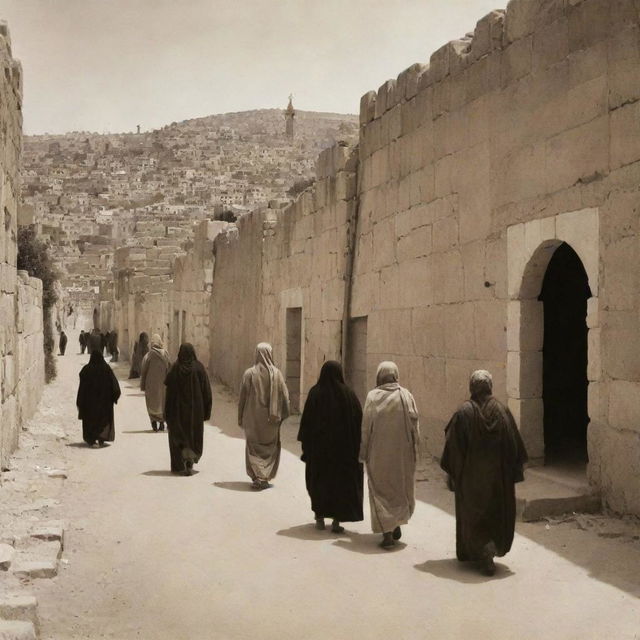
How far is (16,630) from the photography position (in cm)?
409

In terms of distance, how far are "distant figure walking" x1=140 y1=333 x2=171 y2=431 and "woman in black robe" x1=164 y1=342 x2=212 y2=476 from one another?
2965 mm

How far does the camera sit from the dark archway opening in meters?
9.98

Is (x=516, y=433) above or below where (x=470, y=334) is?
below

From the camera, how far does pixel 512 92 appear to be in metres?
8.22

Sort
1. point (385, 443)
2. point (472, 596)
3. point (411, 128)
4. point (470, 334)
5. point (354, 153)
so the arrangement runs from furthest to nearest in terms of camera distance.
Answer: point (354, 153), point (411, 128), point (470, 334), point (385, 443), point (472, 596)

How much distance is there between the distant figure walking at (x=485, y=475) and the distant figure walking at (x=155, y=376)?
25.1ft

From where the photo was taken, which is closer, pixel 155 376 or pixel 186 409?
pixel 186 409

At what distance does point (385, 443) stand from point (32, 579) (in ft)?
8.43

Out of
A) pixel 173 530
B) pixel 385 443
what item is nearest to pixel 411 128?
pixel 385 443

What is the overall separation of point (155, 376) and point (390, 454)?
709 centimetres

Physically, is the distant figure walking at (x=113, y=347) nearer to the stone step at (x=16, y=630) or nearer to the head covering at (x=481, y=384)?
the head covering at (x=481, y=384)

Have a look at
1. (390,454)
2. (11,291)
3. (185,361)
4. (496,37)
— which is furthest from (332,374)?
(11,291)

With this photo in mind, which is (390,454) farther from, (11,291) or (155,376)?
(155,376)

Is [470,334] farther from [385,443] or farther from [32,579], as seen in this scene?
[32,579]
